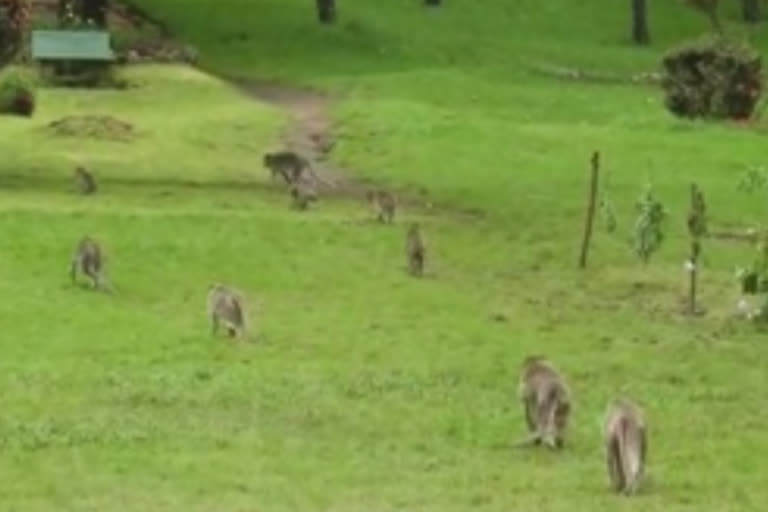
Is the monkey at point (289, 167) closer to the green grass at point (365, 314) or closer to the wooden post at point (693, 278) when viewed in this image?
the green grass at point (365, 314)

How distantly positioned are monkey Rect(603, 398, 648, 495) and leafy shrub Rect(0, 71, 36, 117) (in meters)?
31.7

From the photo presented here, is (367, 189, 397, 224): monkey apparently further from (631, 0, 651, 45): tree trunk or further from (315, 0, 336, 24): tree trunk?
(631, 0, 651, 45): tree trunk

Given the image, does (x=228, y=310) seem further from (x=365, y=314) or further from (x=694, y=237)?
(x=694, y=237)

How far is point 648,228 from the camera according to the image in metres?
30.3

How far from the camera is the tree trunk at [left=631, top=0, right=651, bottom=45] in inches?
3068

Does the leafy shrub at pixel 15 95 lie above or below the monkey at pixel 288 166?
above

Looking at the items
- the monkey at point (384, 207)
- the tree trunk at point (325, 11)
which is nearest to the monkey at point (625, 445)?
the monkey at point (384, 207)

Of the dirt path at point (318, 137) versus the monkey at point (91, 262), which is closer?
the monkey at point (91, 262)

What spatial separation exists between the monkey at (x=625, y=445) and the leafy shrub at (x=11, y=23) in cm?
2529

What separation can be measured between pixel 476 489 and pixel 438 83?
1604 inches

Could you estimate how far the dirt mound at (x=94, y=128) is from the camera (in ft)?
150

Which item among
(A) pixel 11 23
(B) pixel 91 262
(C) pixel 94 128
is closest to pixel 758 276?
→ (B) pixel 91 262

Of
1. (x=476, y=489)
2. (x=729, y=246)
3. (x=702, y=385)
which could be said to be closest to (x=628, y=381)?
(x=702, y=385)

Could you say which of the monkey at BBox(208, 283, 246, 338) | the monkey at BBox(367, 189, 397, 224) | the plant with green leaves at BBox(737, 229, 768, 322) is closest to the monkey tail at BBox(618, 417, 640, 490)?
the monkey at BBox(208, 283, 246, 338)
